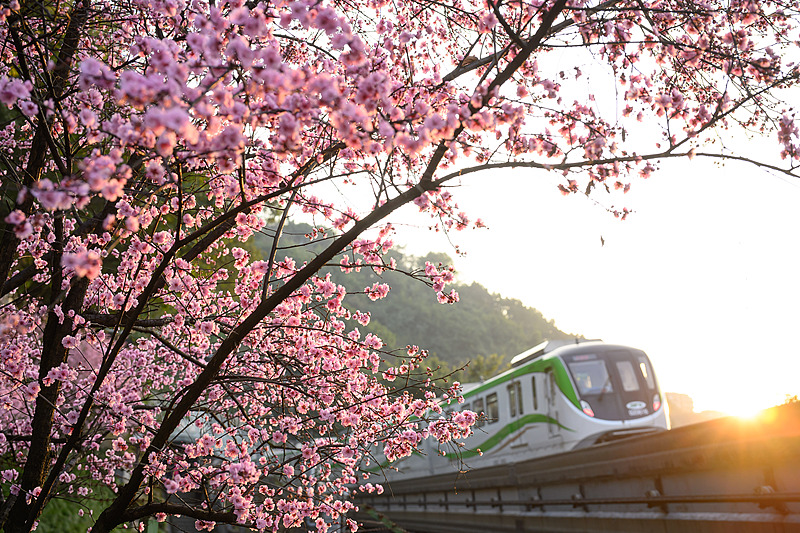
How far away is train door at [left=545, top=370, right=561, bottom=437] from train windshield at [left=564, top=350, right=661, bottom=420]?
0.55m

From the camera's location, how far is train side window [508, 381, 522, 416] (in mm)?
15258

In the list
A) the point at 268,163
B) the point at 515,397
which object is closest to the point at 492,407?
the point at 515,397

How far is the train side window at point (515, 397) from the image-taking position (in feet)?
50.1

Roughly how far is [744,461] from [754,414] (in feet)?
1.90

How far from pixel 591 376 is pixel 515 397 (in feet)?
8.64

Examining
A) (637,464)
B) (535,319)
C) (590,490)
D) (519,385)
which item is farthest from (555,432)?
(535,319)

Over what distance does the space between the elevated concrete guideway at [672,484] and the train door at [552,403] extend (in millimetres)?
1154

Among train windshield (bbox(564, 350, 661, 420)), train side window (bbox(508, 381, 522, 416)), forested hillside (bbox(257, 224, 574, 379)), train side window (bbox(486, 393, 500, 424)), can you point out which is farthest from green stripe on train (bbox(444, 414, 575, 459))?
forested hillside (bbox(257, 224, 574, 379))

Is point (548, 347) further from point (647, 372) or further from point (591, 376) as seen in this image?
point (647, 372)

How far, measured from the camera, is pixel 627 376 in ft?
43.7

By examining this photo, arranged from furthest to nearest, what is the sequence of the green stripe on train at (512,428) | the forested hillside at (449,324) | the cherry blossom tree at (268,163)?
the forested hillside at (449,324) < the green stripe on train at (512,428) < the cherry blossom tree at (268,163)

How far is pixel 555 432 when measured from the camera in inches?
533

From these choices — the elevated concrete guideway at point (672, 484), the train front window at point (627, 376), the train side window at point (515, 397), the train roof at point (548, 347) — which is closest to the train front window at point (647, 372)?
the train front window at point (627, 376)

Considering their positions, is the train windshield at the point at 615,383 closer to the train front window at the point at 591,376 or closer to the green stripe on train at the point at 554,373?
the train front window at the point at 591,376
